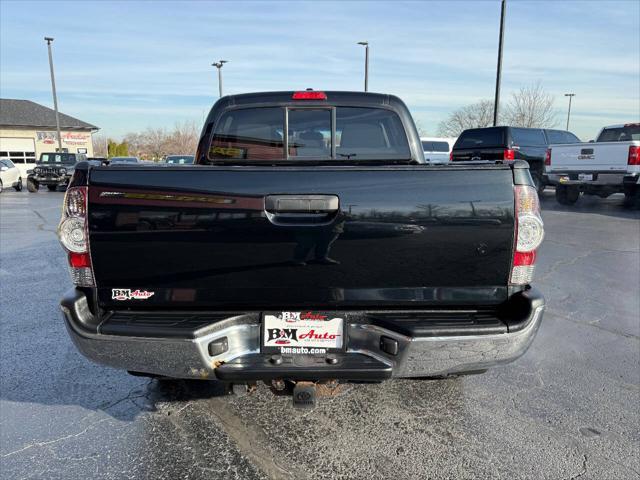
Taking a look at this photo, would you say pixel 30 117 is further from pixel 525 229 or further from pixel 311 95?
pixel 525 229

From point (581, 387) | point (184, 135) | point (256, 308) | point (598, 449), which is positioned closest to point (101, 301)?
point (256, 308)

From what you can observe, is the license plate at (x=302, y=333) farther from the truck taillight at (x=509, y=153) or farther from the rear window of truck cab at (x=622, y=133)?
the rear window of truck cab at (x=622, y=133)

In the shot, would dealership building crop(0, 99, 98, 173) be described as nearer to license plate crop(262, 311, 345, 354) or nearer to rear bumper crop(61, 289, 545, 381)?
rear bumper crop(61, 289, 545, 381)

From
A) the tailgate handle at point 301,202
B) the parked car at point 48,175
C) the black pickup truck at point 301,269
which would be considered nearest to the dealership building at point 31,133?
the parked car at point 48,175

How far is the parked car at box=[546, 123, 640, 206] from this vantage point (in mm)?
11172

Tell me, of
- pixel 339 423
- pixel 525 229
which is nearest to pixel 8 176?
pixel 339 423

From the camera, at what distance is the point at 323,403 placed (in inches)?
122

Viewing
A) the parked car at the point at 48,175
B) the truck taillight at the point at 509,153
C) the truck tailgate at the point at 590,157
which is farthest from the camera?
the parked car at the point at 48,175

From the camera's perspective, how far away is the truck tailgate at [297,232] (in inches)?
86.3

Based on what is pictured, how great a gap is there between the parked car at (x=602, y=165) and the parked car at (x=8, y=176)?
24556mm

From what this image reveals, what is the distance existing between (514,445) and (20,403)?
3124 mm

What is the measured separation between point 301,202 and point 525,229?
1.11m

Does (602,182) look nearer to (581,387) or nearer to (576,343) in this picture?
(576,343)

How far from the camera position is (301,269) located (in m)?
2.24
